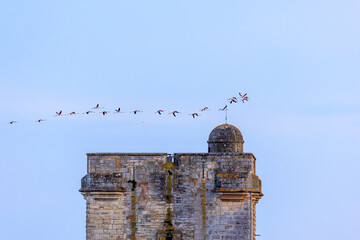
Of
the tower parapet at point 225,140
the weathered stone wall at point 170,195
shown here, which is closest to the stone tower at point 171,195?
the weathered stone wall at point 170,195

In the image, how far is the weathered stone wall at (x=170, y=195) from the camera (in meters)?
56.8

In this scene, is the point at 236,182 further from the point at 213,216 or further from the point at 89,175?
the point at 89,175

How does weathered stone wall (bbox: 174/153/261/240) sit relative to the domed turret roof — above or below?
below

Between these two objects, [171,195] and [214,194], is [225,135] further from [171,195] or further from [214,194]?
[171,195]

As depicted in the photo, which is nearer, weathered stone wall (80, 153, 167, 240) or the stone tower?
the stone tower

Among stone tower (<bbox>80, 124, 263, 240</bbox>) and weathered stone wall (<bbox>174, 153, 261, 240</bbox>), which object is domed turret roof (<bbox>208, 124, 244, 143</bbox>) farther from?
weathered stone wall (<bbox>174, 153, 261, 240</bbox>)

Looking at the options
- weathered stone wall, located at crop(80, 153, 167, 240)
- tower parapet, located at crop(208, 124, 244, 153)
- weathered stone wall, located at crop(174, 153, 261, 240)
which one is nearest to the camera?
weathered stone wall, located at crop(174, 153, 261, 240)

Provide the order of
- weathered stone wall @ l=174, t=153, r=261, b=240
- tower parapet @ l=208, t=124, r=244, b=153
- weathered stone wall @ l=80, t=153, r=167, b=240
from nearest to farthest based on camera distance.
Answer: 1. weathered stone wall @ l=174, t=153, r=261, b=240
2. weathered stone wall @ l=80, t=153, r=167, b=240
3. tower parapet @ l=208, t=124, r=244, b=153

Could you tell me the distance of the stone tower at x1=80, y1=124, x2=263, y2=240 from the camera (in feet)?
186

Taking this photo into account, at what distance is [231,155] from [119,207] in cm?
494

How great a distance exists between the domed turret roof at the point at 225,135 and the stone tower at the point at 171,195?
5.87 ft

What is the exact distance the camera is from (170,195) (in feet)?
188

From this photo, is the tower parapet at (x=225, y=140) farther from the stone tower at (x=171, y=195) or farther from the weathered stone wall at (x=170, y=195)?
the weathered stone wall at (x=170, y=195)

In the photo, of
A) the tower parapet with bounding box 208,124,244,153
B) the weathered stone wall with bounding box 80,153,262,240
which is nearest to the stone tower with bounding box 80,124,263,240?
the weathered stone wall with bounding box 80,153,262,240
